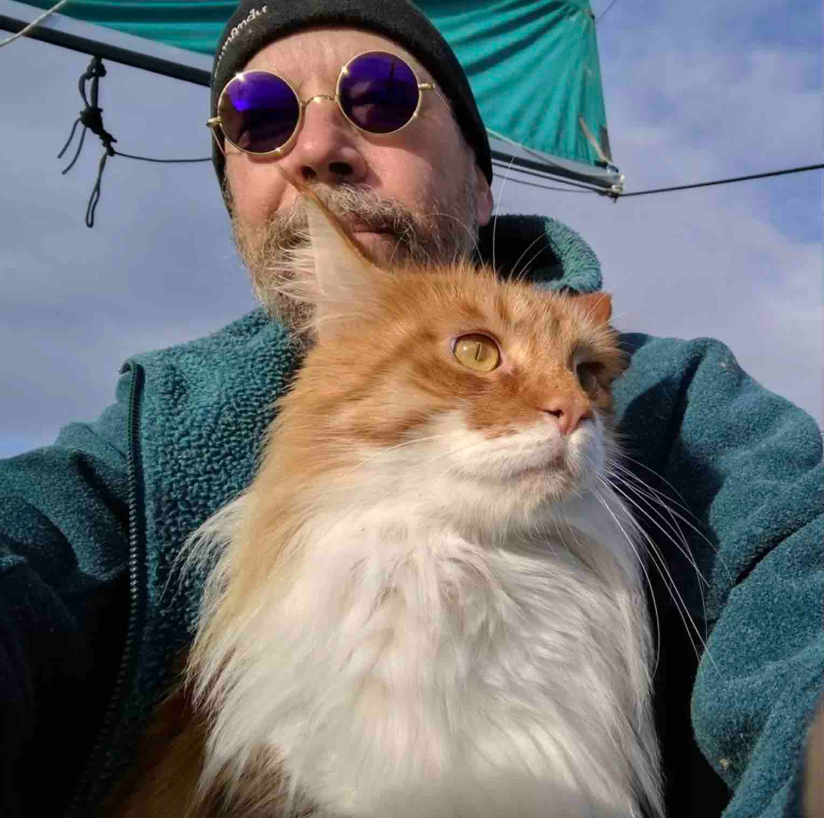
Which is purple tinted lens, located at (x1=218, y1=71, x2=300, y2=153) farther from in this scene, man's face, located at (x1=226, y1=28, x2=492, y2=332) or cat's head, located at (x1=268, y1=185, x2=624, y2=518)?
cat's head, located at (x1=268, y1=185, x2=624, y2=518)

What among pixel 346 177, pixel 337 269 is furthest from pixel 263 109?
pixel 337 269

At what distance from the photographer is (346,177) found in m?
1.88

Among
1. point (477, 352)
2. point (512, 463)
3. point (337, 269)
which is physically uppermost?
point (337, 269)

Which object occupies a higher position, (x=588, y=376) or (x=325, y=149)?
(x=325, y=149)

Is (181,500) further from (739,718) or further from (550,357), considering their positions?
(739,718)

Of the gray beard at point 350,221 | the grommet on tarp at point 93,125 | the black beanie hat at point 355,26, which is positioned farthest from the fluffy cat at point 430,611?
the grommet on tarp at point 93,125

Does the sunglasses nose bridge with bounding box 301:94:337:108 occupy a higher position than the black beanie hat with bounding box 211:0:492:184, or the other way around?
the black beanie hat with bounding box 211:0:492:184

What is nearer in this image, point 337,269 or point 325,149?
point 337,269

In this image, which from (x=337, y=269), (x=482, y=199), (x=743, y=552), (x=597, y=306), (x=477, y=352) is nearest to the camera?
(x=743, y=552)

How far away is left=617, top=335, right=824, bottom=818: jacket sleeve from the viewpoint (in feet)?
2.70

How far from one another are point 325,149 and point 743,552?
56.8 inches

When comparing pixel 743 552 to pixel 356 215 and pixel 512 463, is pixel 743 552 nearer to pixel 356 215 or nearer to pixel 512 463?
pixel 512 463

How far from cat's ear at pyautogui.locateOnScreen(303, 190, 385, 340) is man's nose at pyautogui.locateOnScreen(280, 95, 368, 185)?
1.77 ft

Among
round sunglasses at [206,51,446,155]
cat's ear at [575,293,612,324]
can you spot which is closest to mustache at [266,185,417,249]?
round sunglasses at [206,51,446,155]
